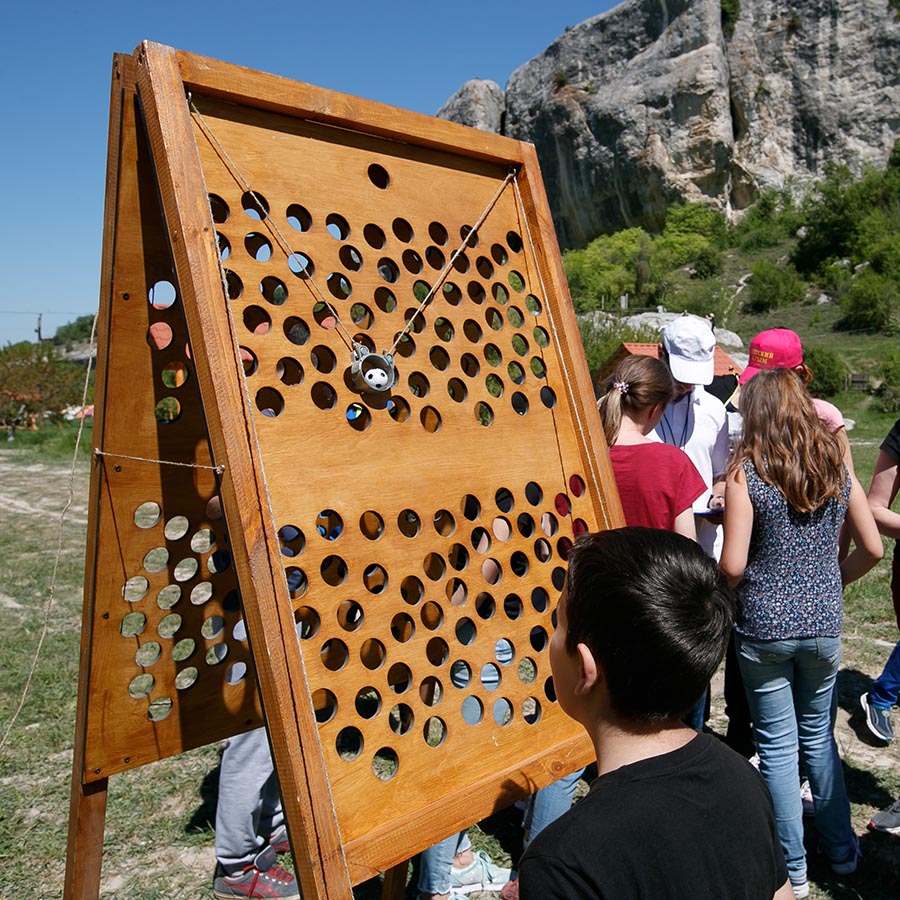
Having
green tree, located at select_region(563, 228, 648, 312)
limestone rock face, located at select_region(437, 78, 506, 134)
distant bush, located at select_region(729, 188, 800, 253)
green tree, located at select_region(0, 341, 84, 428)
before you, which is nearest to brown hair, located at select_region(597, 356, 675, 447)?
green tree, located at select_region(0, 341, 84, 428)

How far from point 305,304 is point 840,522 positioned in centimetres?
184

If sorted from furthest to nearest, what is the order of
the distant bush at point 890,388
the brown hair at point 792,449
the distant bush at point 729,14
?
the distant bush at point 729,14, the distant bush at point 890,388, the brown hair at point 792,449

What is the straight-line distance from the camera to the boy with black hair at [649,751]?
1.10 metres

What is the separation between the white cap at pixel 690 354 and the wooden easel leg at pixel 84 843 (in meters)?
2.40

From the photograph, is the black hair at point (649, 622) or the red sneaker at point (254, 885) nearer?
the black hair at point (649, 622)

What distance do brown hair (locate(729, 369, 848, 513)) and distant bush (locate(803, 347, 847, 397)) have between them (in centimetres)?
1877

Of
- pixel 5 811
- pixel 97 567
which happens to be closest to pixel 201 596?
pixel 5 811

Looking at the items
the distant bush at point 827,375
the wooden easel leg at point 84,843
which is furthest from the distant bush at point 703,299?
the wooden easel leg at point 84,843

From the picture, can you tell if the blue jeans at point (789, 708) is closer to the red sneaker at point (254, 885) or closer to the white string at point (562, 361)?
the white string at point (562, 361)

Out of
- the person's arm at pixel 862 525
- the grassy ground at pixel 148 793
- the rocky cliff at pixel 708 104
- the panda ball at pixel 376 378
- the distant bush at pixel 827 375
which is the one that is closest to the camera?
the panda ball at pixel 376 378

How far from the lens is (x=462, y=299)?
1.95m

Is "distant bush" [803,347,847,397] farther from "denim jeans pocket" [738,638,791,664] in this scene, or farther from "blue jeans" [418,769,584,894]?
"blue jeans" [418,769,584,894]

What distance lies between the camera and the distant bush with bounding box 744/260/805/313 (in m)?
32.3

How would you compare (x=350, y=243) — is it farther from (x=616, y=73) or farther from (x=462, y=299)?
(x=616, y=73)
